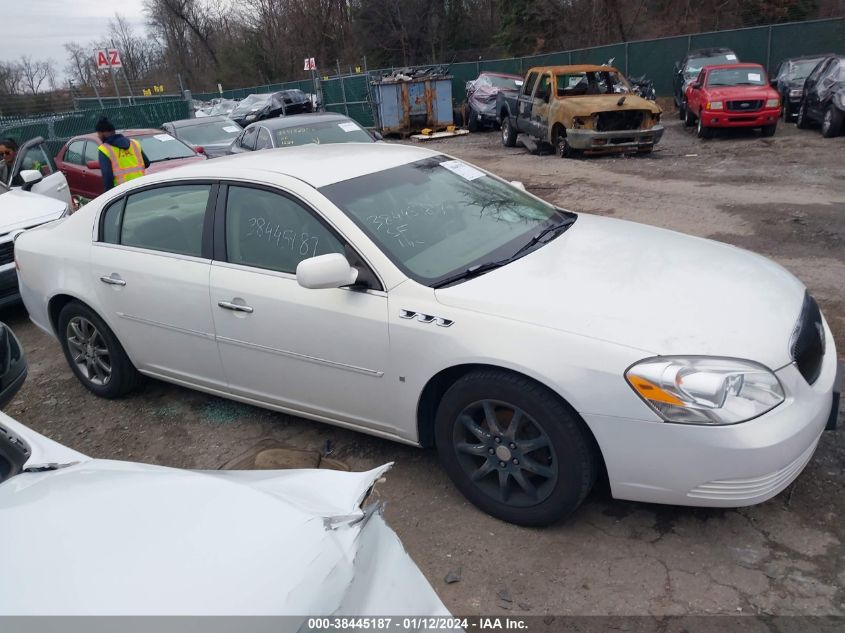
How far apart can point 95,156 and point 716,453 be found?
1077cm

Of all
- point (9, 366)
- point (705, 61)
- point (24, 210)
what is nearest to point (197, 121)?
point (24, 210)

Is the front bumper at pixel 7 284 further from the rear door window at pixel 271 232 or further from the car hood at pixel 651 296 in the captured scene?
the car hood at pixel 651 296

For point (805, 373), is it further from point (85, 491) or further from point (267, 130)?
point (267, 130)

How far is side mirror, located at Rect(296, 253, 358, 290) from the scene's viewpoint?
9.86ft

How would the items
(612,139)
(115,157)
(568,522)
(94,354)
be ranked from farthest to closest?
1. (612,139)
2. (115,157)
3. (94,354)
4. (568,522)

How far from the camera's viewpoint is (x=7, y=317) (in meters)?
7.27

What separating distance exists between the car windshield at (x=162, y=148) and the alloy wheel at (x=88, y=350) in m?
6.36

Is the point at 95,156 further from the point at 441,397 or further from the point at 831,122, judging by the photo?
the point at 831,122

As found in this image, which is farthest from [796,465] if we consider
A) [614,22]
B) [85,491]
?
[614,22]

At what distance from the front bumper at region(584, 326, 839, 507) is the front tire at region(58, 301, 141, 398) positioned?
327 cm

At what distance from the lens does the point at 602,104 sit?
502 inches

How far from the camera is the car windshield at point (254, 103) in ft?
86.3

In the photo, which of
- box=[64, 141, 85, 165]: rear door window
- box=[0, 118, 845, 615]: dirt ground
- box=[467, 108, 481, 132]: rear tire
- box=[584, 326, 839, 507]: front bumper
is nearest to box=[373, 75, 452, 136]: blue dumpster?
Answer: box=[467, 108, 481, 132]: rear tire

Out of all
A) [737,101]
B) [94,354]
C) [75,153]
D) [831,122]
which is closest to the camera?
[94,354]
